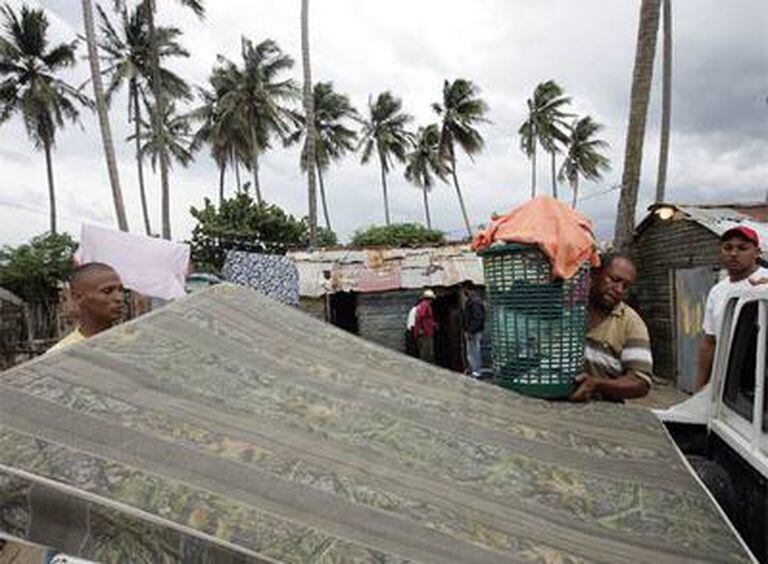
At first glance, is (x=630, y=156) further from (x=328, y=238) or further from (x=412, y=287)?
(x=328, y=238)

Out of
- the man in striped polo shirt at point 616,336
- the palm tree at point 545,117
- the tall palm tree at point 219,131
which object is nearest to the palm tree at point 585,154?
the palm tree at point 545,117

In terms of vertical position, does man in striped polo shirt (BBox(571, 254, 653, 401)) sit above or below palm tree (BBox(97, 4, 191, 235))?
below

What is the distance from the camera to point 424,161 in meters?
38.8

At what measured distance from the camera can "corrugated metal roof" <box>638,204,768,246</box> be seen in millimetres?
9391

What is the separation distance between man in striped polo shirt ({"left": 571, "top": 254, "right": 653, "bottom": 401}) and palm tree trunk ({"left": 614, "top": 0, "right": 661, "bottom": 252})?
740cm

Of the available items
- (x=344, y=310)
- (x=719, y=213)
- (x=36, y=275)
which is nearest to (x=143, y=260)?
(x=344, y=310)

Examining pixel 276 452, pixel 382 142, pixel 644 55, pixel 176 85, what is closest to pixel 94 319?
pixel 276 452

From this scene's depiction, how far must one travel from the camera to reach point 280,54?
2928 cm

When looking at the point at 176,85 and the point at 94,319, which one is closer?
the point at 94,319

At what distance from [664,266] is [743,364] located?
10377mm

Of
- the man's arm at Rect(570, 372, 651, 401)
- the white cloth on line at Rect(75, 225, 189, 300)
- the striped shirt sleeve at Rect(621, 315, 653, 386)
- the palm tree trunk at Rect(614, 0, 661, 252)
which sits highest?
the palm tree trunk at Rect(614, 0, 661, 252)

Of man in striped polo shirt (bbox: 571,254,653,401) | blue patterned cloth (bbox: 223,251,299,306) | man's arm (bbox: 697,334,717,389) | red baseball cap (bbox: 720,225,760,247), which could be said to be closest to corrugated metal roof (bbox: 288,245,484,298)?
blue patterned cloth (bbox: 223,251,299,306)

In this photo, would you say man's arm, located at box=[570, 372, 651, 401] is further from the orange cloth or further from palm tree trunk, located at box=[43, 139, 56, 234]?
palm tree trunk, located at box=[43, 139, 56, 234]

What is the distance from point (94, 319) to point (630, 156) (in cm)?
899
